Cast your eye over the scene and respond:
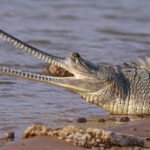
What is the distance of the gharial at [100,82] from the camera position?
770 centimetres

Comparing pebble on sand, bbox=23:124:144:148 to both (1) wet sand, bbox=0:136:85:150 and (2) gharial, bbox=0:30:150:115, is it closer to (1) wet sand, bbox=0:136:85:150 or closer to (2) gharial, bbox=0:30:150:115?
(1) wet sand, bbox=0:136:85:150

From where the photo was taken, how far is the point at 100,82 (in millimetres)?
7867

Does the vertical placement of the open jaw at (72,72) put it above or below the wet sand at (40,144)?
above

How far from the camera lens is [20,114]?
736 cm

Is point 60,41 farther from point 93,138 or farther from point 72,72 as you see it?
point 93,138

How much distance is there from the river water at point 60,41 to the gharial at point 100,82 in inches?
7.5

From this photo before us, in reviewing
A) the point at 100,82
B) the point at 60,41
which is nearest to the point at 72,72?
the point at 100,82

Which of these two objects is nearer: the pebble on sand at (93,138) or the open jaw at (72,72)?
the pebble on sand at (93,138)

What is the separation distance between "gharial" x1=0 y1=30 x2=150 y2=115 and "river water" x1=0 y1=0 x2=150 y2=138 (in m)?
0.19

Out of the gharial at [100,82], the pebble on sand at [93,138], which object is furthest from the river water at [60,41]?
the pebble on sand at [93,138]

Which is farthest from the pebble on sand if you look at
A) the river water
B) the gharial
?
the gharial

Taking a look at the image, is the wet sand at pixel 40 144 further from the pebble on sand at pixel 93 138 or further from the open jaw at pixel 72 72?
the open jaw at pixel 72 72

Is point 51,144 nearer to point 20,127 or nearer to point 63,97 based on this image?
point 20,127

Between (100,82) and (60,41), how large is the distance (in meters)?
4.13
